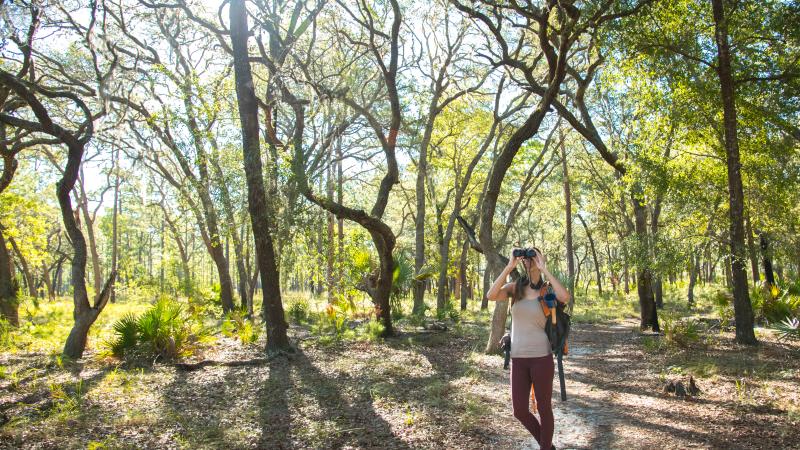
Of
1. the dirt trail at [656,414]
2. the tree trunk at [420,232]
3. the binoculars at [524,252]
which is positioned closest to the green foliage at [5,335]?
the tree trunk at [420,232]

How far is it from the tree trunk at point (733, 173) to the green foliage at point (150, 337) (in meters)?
10.4

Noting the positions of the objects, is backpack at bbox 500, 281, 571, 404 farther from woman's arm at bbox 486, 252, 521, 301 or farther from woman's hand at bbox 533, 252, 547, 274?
woman's arm at bbox 486, 252, 521, 301

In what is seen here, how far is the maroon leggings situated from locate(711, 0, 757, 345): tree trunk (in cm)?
760

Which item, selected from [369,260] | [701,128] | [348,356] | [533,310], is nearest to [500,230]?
[369,260]

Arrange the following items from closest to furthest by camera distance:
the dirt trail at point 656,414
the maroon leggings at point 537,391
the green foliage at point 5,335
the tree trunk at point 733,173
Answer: the maroon leggings at point 537,391 < the dirt trail at point 656,414 < the tree trunk at point 733,173 < the green foliage at point 5,335

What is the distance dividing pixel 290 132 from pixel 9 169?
6986 mm

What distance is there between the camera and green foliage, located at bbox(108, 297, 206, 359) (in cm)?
905

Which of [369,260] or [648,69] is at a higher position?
[648,69]

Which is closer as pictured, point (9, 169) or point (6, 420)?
point (6, 420)

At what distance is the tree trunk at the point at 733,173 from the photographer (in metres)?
9.64

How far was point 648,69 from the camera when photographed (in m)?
10.5

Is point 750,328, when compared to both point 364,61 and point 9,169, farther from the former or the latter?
point 9,169

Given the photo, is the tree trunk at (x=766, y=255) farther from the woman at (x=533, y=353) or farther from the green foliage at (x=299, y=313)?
the green foliage at (x=299, y=313)

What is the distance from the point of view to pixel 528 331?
13.9 ft
